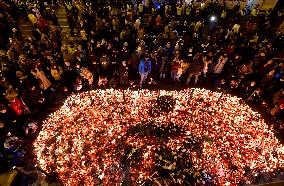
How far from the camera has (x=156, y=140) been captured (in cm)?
1250

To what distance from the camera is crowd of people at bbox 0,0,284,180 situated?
1312cm

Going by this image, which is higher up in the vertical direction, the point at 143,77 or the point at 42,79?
the point at 42,79

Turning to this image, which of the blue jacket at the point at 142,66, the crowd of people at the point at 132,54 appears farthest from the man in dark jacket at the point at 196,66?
the blue jacket at the point at 142,66

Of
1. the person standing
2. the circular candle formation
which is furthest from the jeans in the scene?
the circular candle formation

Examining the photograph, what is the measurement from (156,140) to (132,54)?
4.13 meters

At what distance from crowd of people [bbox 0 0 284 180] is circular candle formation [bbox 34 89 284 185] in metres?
0.84

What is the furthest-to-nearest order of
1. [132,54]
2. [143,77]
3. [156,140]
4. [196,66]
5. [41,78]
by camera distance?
1. [143,77]
2. [196,66]
3. [132,54]
4. [41,78]
5. [156,140]

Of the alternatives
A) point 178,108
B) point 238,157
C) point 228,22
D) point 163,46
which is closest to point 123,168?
point 178,108

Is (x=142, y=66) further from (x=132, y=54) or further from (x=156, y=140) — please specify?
(x=156, y=140)

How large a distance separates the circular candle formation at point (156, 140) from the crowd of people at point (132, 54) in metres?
0.84

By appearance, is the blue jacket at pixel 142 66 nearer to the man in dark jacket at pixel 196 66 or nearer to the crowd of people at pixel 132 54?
the crowd of people at pixel 132 54

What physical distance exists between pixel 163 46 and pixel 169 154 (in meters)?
5.54

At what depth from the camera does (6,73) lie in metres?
12.8

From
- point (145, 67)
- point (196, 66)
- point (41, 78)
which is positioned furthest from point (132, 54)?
point (41, 78)
